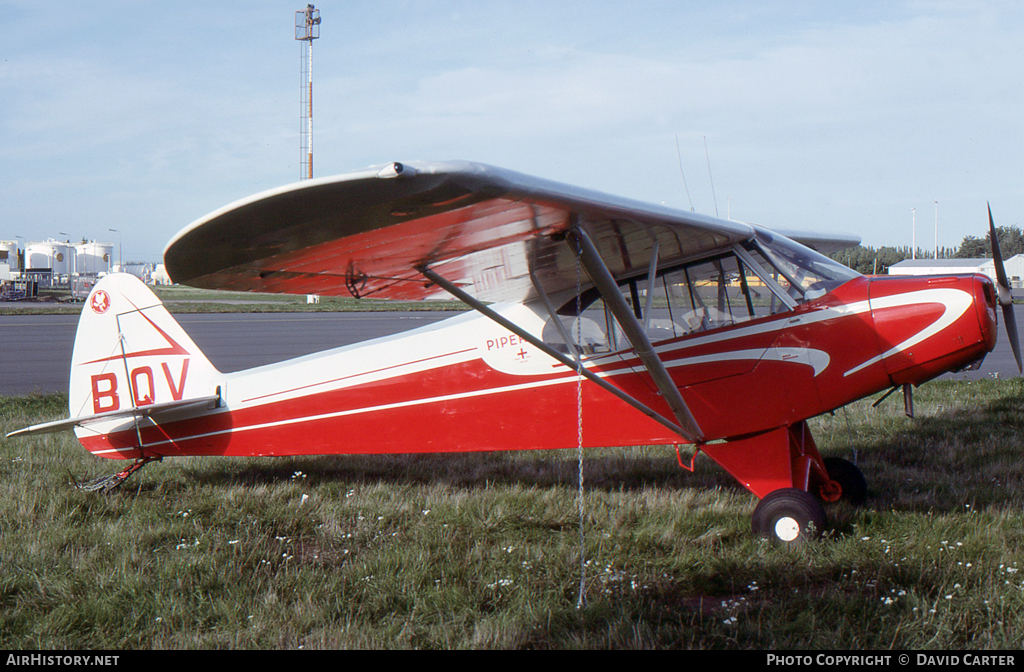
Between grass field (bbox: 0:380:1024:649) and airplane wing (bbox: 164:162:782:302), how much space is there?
5.34ft

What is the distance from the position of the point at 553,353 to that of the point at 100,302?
13.3 feet

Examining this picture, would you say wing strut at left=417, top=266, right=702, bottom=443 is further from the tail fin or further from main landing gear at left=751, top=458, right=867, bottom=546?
the tail fin

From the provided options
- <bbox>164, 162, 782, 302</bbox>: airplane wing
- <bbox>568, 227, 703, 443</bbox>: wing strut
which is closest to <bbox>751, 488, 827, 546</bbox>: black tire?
<bbox>568, 227, 703, 443</bbox>: wing strut

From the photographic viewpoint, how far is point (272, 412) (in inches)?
232

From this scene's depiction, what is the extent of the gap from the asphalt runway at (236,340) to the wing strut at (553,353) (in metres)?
8.68

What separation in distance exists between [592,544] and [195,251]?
2.88 metres

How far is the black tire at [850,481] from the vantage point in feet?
17.9

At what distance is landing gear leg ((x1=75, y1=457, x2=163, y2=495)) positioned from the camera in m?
5.73

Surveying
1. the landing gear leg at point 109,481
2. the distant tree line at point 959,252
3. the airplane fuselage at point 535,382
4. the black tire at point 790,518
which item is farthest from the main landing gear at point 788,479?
the distant tree line at point 959,252

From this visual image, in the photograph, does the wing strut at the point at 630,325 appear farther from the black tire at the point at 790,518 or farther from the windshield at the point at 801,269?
the windshield at the point at 801,269

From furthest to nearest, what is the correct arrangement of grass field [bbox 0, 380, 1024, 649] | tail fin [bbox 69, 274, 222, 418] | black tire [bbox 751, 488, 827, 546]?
tail fin [bbox 69, 274, 222, 418] → black tire [bbox 751, 488, 827, 546] → grass field [bbox 0, 380, 1024, 649]
